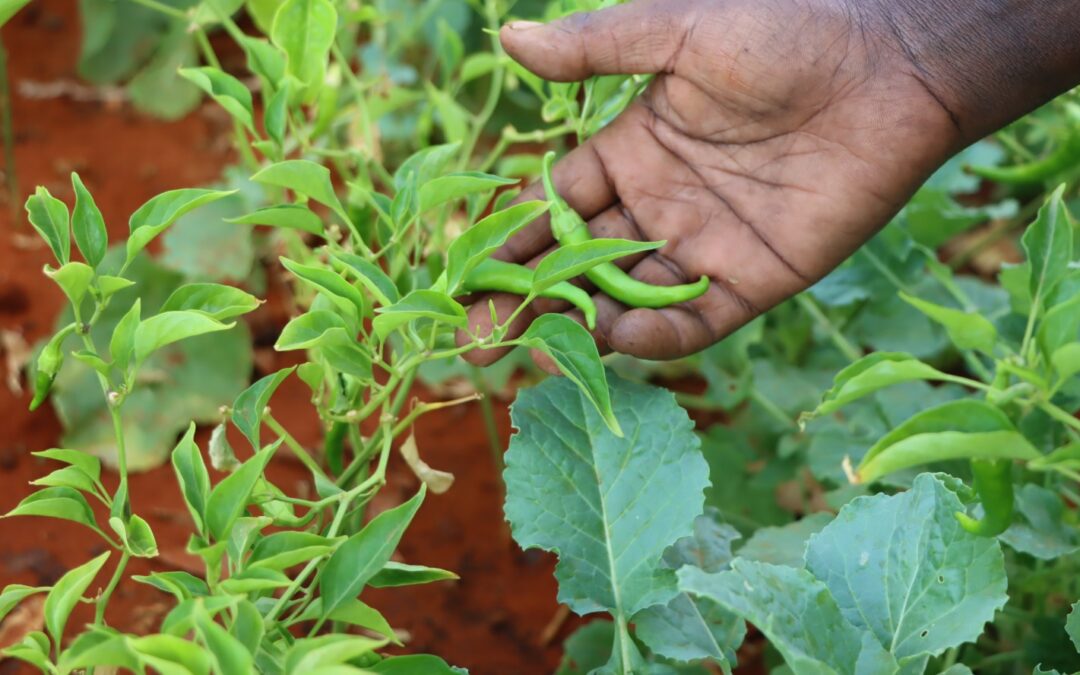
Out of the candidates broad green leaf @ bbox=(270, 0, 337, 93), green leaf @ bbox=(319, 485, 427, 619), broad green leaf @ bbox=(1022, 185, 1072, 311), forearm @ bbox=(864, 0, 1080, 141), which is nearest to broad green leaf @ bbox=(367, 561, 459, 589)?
green leaf @ bbox=(319, 485, 427, 619)

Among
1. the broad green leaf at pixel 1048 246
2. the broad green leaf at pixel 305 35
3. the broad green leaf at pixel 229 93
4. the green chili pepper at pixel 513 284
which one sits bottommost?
the green chili pepper at pixel 513 284

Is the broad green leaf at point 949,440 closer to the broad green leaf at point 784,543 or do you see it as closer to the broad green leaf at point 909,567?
the broad green leaf at point 909,567

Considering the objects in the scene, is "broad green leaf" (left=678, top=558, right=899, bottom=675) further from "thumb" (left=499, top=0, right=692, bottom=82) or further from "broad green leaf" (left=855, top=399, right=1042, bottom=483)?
"thumb" (left=499, top=0, right=692, bottom=82)

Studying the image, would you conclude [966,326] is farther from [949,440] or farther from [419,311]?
[419,311]

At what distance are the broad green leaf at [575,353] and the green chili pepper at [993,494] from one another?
0.31 meters

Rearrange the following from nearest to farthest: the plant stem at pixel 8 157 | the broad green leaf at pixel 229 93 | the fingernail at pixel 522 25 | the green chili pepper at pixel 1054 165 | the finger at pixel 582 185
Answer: the broad green leaf at pixel 229 93
the fingernail at pixel 522 25
the finger at pixel 582 185
the green chili pepper at pixel 1054 165
the plant stem at pixel 8 157

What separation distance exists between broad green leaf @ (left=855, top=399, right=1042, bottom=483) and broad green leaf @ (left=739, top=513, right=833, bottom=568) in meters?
0.40

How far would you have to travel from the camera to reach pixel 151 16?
8.71ft

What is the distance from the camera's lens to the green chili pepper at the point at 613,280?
1331 mm

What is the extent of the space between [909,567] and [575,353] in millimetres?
371

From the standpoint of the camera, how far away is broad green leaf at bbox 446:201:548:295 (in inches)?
42.6

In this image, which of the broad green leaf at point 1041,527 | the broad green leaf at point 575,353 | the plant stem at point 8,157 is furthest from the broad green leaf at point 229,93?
the plant stem at point 8,157

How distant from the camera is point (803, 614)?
1.03 meters

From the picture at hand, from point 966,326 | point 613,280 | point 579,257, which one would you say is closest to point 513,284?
point 613,280
